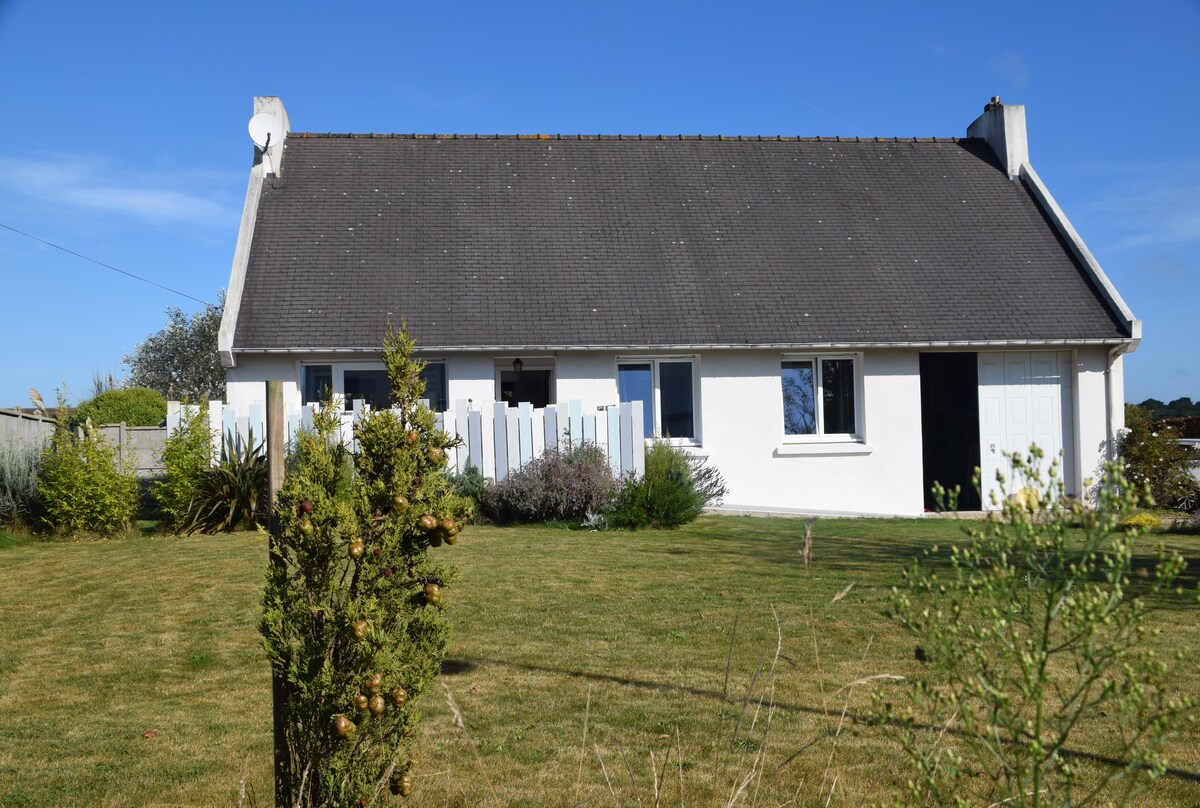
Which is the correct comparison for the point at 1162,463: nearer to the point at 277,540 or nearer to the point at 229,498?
the point at 229,498

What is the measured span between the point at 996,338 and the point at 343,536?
15203 mm

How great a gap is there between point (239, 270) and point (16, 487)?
5028mm

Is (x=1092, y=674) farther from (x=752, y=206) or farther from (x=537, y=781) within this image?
(x=752, y=206)

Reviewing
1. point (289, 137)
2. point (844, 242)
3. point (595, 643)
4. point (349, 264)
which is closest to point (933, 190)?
point (844, 242)

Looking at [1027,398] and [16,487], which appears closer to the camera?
[16,487]

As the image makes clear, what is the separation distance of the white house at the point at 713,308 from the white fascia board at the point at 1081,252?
0.05 metres

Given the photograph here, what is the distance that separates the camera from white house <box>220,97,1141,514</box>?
637 inches

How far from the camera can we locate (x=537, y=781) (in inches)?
165

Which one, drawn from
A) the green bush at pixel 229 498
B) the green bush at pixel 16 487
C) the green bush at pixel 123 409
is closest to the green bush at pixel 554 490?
the green bush at pixel 229 498

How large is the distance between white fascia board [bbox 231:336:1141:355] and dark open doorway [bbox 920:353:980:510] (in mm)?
1141

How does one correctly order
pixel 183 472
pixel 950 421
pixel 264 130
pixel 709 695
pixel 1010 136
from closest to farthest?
pixel 709 695 → pixel 183 472 → pixel 264 130 → pixel 950 421 → pixel 1010 136

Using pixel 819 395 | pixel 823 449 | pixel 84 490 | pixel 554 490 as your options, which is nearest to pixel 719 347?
pixel 819 395

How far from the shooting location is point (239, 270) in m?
16.4

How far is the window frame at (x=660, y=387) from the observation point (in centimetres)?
1661
